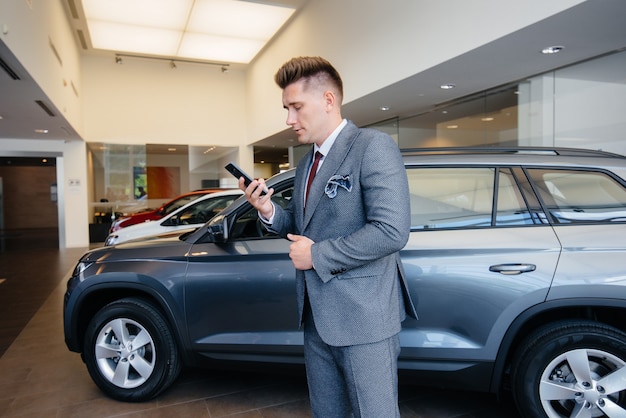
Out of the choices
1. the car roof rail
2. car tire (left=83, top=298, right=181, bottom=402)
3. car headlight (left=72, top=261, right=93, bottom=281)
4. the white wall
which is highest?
the white wall

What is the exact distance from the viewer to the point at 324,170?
1.34 m

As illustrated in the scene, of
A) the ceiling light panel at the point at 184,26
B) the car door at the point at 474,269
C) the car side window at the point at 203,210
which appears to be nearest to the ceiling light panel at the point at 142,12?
the ceiling light panel at the point at 184,26

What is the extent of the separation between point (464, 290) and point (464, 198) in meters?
0.51

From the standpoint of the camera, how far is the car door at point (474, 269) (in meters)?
2.07

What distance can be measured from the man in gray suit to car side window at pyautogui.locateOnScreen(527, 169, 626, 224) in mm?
1261

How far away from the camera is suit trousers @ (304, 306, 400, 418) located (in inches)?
51.0

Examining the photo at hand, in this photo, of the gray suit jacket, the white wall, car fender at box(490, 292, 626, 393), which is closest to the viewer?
the gray suit jacket

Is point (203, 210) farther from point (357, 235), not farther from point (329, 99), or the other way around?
point (357, 235)

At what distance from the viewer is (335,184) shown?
1278 mm

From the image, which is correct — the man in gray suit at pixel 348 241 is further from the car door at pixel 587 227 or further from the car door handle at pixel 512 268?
the car door at pixel 587 227

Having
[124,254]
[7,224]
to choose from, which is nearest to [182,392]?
[124,254]

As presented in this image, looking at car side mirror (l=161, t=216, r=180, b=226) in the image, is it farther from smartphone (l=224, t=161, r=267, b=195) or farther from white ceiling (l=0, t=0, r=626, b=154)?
smartphone (l=224, t=161, r=267, b=195)

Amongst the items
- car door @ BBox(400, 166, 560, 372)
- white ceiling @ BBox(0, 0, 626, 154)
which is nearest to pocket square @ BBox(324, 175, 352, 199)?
car door @ BBox(400, 166, 560, 372)

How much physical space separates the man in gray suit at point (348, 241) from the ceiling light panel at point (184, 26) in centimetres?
904
